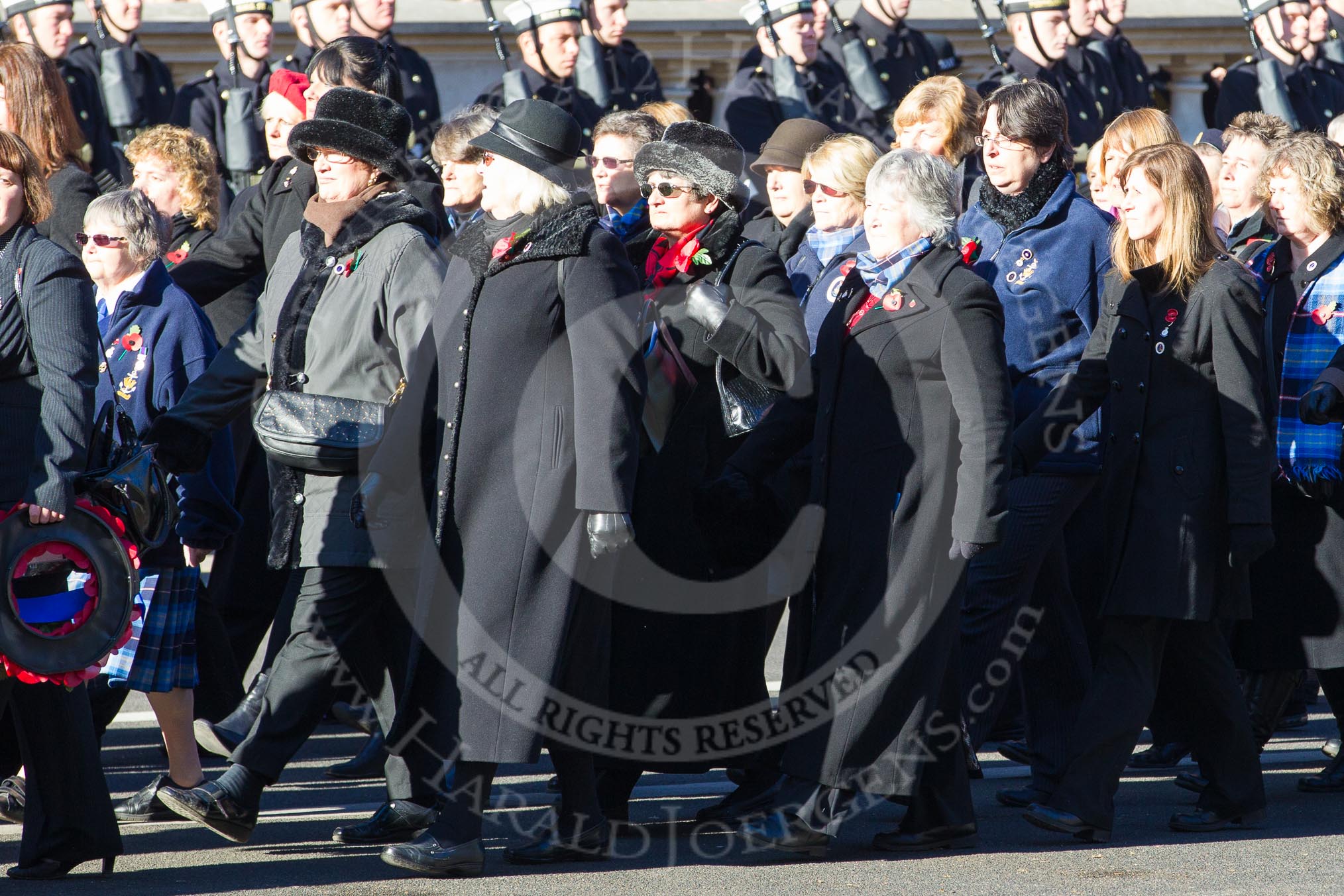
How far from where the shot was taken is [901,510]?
5215 millimetres

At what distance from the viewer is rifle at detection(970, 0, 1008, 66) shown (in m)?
11.3

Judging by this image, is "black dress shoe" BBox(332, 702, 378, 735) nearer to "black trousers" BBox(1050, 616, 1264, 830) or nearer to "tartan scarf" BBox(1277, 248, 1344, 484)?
"black trousers" BBox(1050, 616, 1264, 830)

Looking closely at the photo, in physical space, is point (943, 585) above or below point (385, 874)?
above

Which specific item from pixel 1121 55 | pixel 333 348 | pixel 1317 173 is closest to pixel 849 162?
pixel 1317 173

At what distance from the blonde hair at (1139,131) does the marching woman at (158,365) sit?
2884mm

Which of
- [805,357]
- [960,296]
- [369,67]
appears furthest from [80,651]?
[369,67]

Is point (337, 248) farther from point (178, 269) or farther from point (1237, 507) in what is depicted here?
point (1237, 507)

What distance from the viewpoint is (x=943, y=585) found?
5.22 metres

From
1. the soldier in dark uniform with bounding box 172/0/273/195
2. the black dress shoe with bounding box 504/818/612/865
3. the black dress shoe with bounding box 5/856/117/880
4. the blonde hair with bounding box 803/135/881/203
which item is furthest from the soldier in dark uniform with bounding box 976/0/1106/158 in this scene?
the black dress shoe with bounding box 5/856/117/880

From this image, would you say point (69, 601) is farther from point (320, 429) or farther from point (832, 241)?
point (832, 241)

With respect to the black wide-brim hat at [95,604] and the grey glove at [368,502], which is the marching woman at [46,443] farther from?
the grey glove at [368,502]

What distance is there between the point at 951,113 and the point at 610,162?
118cm

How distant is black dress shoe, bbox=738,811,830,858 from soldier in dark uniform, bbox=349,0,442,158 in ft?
18.5

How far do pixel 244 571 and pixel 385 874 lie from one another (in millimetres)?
1966
